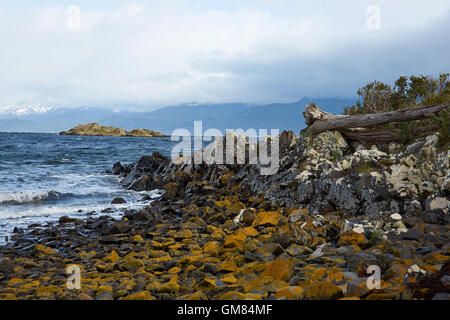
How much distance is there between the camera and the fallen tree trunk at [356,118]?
14.6 m

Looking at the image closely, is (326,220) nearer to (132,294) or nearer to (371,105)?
(132,294)

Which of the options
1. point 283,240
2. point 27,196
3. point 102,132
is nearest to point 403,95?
point 283,240

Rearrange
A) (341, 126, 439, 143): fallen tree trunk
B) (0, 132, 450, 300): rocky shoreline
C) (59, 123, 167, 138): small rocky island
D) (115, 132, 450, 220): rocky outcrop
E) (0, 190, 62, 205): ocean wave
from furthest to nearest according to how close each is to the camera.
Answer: (59, 123, 167, 138): small rocky island < (0, 190, 62, 205): ocean wave < (341, 126, 439, 143): fallen tree trunk < (115, 132, 450, 220): rocky outcrop < (0, 132, 450, 300): rocky shoreline

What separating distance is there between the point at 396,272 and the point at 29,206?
18.2 metres

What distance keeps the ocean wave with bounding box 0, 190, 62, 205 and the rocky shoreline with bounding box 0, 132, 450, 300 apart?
6.58m

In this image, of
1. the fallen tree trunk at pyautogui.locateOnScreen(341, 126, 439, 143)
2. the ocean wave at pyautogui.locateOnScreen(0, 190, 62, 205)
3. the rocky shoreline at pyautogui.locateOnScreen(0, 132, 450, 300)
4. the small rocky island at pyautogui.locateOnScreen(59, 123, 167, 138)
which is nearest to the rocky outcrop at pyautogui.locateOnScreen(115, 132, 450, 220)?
the rocky shoreline at pyautogui.locateOnScreen(0, 132, 450, 300)

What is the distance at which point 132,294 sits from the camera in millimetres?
6895

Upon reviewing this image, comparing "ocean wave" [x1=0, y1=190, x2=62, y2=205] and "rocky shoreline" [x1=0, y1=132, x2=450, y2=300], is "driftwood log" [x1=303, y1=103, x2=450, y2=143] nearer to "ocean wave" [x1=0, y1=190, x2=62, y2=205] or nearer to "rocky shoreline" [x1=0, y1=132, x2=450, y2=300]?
"rocky shoreline" [x1=0, y1=132, x2=450, y2=300]

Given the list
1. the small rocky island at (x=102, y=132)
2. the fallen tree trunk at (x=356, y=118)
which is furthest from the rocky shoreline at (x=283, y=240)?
the small rocky island at (x=102, y=132)

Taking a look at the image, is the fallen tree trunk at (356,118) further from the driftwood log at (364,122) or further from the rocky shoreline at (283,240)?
the rocky shoreline at (283,240)

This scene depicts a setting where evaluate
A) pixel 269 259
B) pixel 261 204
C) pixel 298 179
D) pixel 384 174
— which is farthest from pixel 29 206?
A: pixel 384 174

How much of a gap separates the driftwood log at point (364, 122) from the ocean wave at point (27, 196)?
14.7 m

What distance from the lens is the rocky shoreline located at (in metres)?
6.66

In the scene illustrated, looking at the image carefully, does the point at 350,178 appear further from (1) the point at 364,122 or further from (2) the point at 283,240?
(1) the point at 364,122
